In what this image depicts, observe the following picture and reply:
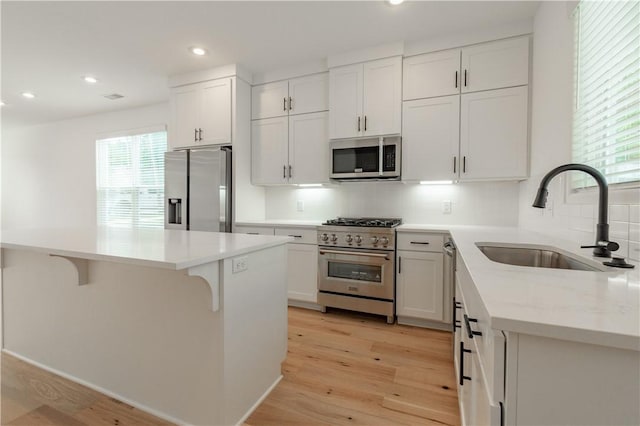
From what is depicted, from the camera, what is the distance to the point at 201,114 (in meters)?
3.53

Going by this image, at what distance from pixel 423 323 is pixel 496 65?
2411mm

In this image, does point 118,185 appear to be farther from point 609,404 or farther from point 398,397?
point 609,404

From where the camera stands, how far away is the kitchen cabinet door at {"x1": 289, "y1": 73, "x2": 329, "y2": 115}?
3.26 metres

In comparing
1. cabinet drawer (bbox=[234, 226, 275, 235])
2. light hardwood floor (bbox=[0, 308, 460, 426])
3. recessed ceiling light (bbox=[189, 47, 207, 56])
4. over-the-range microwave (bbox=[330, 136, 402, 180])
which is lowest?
light hardwood floor (bbox=[0, 308, 460, 426])

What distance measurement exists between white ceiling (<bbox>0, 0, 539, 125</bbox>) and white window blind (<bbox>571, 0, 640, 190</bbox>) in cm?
110

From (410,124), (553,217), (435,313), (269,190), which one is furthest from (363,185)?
(553,217)

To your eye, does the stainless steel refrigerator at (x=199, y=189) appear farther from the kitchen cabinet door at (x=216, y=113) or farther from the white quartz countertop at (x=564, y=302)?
the white quartz countertop at (x=564, y=302)

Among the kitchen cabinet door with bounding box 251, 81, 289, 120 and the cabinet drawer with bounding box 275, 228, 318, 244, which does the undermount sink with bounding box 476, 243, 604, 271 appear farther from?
the kitchen cabinet door with bounding box 251, 81, 289, 120

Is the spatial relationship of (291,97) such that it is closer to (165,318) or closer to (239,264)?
(239,264)

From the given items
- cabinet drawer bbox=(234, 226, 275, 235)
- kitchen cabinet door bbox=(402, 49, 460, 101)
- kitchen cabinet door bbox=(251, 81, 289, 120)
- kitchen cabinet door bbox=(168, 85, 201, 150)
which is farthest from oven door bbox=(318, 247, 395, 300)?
kitchen cabinet door bbox=(168, 85, 201, 150)

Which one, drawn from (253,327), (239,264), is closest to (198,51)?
(239,264)

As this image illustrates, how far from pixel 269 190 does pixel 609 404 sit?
12.0 ft

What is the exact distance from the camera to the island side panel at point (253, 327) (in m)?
1.41

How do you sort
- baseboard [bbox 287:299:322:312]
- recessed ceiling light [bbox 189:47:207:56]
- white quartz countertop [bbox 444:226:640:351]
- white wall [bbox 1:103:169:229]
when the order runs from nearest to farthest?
white quartz countertop [bbox 444:226:640:351] → recessed ceiling light [bbox 189:47:207:56] → baseboard [bbox 287:299:322:312] → white wall [bbox 1:103:169:229]
